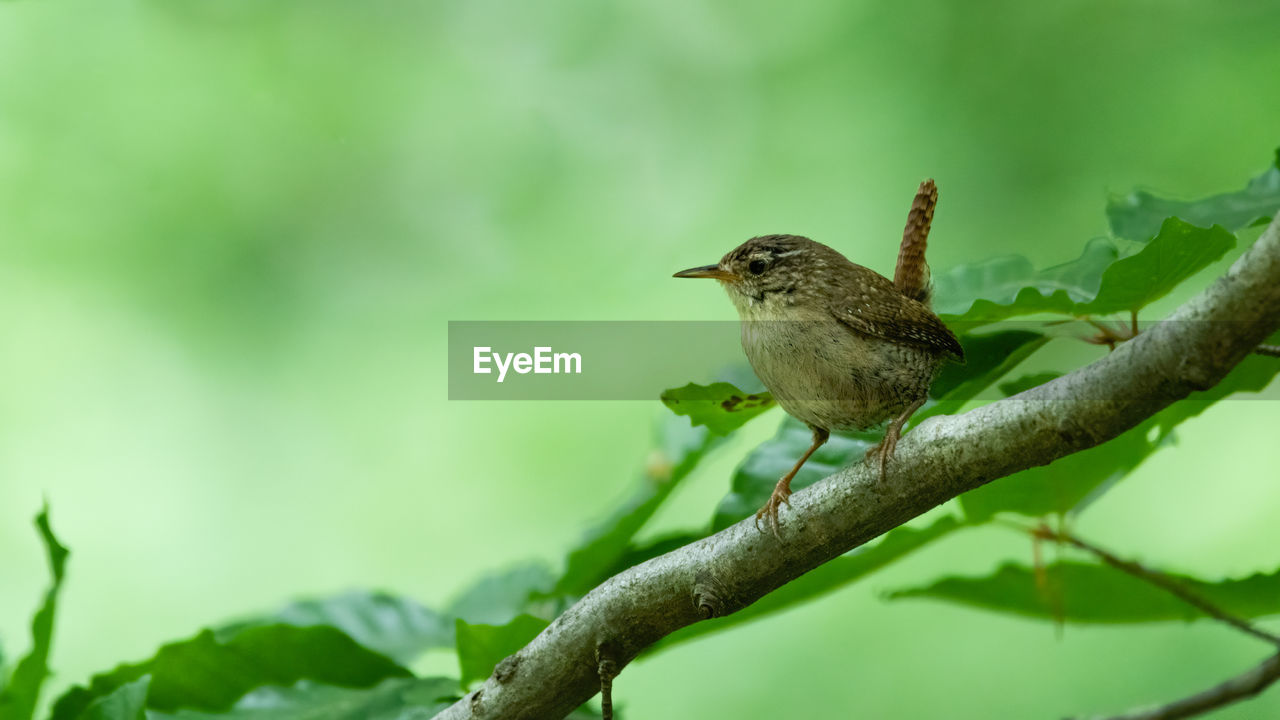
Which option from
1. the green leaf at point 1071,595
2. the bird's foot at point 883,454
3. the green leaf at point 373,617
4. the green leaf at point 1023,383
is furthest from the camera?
the green leaf at point 373,617

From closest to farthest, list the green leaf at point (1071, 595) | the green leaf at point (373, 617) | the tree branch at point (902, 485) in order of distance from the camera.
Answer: the tree branch at point (902, 485), the green leaf at point (1071, 595), the green leaf at point (373, 617)

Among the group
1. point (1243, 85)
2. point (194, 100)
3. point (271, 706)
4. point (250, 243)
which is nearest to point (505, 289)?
point (250, 243)

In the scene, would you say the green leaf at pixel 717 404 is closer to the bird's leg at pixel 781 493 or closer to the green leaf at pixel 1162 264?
the bird's leg at pixel 781 493

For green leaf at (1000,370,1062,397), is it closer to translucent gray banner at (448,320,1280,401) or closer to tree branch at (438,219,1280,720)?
translucent gray banner at (448,320,1280,401)

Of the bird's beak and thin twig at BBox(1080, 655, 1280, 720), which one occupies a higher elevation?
the bird's beak

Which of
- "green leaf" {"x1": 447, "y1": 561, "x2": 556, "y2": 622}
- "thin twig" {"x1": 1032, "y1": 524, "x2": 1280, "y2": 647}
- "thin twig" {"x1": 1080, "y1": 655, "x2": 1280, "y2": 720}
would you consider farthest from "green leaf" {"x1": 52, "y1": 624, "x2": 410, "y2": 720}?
"thin twig" {"x1": 1080, "y1": 655, "x2": 1280, "y2": 720}

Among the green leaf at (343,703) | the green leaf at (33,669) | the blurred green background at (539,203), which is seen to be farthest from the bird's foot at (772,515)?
the blurred green background at (539,203)

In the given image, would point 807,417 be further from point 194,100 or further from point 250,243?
point 194,100
